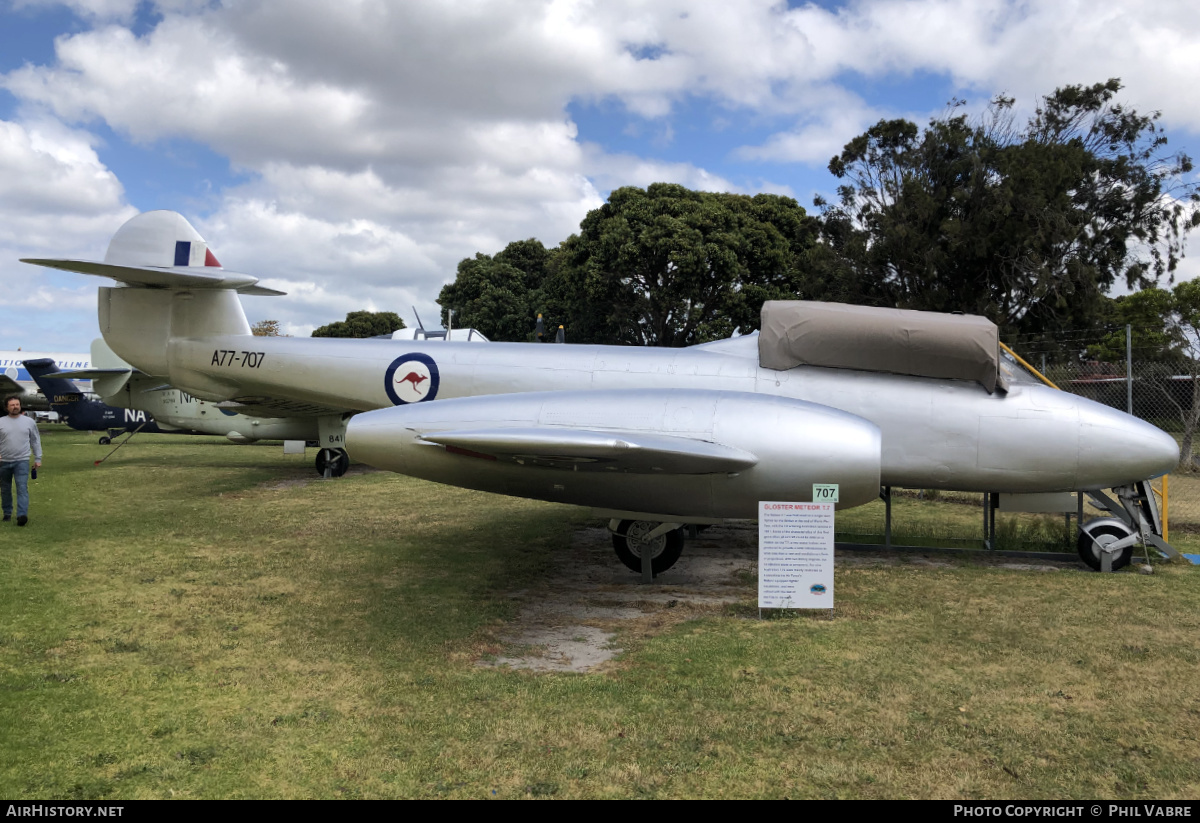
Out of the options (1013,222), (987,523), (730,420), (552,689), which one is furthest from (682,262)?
(552,689)

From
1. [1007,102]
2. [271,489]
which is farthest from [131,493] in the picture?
[1007,102]

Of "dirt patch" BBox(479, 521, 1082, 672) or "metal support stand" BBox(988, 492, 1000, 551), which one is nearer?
"dirt patch" BBox(479, 521, 1082, 672)

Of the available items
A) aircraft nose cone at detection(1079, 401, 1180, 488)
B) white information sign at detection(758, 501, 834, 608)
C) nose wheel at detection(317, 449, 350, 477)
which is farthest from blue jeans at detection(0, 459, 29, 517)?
aircraft nose cone at detection(1079, 401, 1180, 488)

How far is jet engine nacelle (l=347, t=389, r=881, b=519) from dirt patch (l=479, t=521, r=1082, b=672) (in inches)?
34.3

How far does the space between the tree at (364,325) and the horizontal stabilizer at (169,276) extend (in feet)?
205

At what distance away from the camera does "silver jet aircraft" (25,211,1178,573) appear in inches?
225

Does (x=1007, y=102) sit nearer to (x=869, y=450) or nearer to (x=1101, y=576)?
(x=1101, y=576)

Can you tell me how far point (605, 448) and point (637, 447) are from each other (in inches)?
9.4

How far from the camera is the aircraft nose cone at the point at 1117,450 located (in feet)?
22.2

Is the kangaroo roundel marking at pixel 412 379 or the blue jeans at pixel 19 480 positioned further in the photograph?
the blue jeans at pixel 19 480

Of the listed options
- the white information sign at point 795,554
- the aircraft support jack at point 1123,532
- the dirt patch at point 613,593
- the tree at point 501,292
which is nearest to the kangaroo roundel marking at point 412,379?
the dirt patch at point 613,593

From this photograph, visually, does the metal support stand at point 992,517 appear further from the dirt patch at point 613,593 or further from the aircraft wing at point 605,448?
the aircraft wing at point 605,448

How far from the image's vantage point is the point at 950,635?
5516 mm

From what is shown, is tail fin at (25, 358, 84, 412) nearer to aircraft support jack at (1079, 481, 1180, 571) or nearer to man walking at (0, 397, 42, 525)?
man walking at (0, 397, 42, 525)
